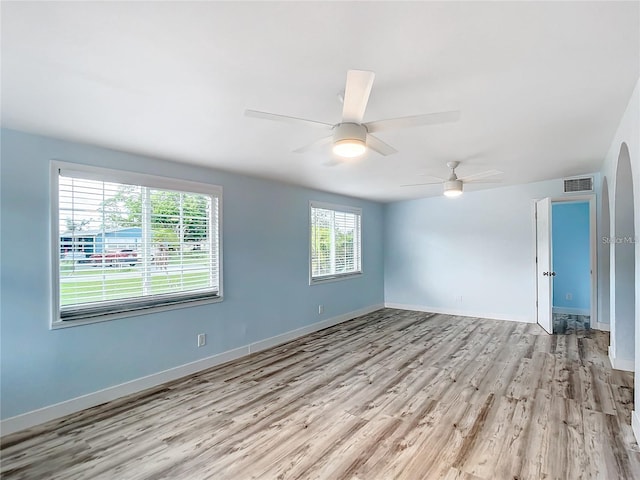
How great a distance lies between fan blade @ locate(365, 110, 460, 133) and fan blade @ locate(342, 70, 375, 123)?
126 millimetres

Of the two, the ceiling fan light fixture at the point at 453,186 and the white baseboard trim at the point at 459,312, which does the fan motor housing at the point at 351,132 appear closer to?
the ceiling fan light fixture at the point at 453,186

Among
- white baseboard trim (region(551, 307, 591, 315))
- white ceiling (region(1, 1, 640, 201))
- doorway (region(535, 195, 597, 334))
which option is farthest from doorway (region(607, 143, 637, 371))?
white baseboard trim (region(551, 307, 591, 315))

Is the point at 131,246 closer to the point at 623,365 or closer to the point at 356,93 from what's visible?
the point at 356,93

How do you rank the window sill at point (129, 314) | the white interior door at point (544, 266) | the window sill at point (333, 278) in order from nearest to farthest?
the window sill at point (129, 314) < the white interior door at point (544, 266) < the window sill at point (333, 278)

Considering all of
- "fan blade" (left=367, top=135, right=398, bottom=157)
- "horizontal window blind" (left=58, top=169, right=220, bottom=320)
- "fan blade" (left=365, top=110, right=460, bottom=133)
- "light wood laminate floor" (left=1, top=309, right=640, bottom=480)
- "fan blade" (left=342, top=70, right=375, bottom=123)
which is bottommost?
"light wood laminate floor" (left=1, top=309, right=640, bottom=480)

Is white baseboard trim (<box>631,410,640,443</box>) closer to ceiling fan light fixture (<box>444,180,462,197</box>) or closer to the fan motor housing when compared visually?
ceiling fan light fixture (<box>444,180,462,197</box>)

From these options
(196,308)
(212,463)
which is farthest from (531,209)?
(212,463)

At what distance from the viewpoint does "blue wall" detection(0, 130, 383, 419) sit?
2.52 metres

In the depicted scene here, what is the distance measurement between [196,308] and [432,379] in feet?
8.98

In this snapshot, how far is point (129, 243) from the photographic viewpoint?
10.4ft

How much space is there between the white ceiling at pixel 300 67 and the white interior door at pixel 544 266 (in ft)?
7.59

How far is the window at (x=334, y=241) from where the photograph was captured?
5.56 metres

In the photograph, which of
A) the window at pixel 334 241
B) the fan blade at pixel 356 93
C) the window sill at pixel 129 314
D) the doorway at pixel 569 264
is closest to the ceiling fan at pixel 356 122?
the fan blade at pixel 356 93

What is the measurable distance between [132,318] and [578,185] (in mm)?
6482
